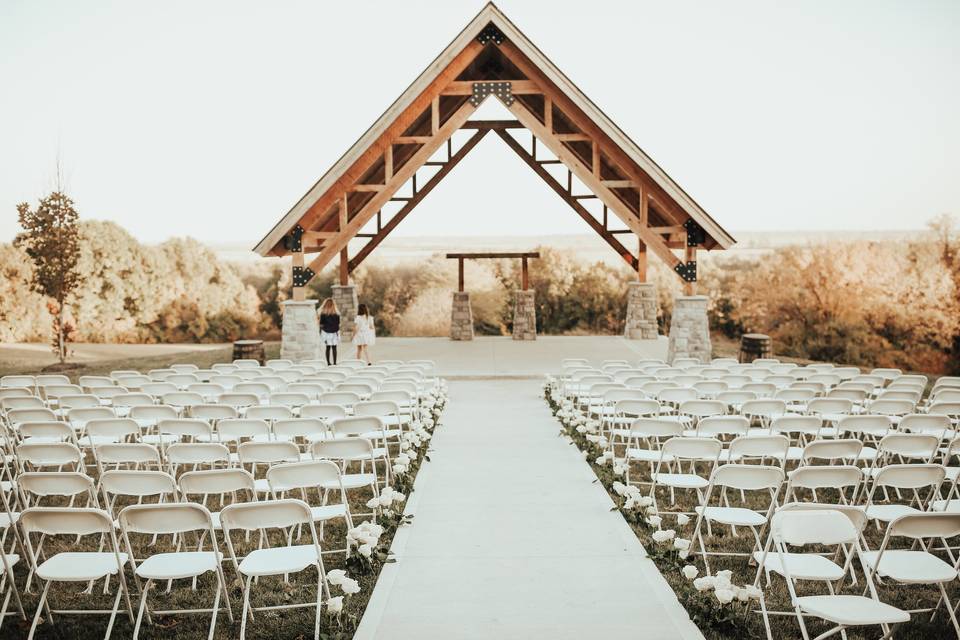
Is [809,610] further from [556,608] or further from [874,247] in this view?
[874,247]

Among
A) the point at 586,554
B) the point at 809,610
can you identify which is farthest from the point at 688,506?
the point at 809,610

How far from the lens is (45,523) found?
152 inches

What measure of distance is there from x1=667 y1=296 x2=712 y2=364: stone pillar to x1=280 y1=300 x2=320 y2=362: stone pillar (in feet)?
24.1

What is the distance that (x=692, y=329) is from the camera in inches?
566

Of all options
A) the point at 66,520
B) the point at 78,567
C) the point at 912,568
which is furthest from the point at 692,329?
the point at 66,520

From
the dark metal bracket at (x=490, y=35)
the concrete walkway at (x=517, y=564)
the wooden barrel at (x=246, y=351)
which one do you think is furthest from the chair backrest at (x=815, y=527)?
the wooden barrel at (x=246, y=351)

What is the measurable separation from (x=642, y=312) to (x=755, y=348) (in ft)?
16.8

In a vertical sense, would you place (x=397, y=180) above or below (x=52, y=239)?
above

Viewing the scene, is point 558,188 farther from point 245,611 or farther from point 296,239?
point 245,611

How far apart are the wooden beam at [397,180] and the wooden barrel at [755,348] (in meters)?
7.82

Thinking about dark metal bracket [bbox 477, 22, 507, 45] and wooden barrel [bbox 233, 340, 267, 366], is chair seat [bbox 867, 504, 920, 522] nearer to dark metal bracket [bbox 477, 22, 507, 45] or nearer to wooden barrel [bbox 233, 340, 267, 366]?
dark metal bracket [bbox 477, 22, 507, 45]

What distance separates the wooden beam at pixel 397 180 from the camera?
14.2m

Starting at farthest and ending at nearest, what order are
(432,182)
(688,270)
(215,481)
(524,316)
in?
(524,316) < (432,182) < (688,270) < (215,481)

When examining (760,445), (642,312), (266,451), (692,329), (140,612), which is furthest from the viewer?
(642,312)
